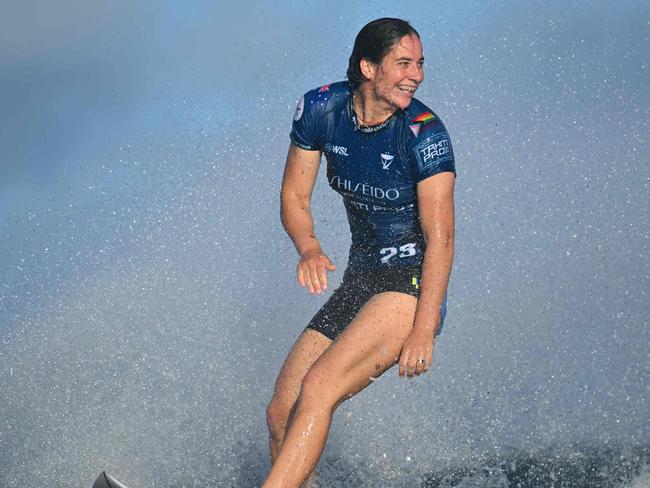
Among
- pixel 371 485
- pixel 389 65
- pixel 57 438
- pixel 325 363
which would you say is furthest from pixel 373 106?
pixel 57 438

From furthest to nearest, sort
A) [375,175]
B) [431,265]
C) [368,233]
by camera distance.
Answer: [368,233]
[375,175]
[431,265]

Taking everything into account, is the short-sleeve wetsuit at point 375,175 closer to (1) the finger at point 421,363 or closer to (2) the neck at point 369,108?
(2) the neck at point 369,108

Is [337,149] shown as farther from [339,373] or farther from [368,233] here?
[339,373]

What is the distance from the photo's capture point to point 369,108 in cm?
682

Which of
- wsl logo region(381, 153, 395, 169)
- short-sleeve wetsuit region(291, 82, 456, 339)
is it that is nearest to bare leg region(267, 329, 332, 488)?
short-sleeve wetsuit region(291, 82, 456, 339)

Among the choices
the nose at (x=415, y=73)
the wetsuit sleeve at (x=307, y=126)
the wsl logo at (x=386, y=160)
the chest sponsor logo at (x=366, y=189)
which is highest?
the nose at (x=415, y=73)

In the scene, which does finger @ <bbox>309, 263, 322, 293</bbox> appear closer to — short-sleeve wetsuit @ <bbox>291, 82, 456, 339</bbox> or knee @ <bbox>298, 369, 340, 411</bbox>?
knee @ <bbox>298, 369, 340, 411</bbox>

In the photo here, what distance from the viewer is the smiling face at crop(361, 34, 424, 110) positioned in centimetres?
661

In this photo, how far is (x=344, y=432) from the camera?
11695 millimetres

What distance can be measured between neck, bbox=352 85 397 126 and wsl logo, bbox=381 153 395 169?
223mm

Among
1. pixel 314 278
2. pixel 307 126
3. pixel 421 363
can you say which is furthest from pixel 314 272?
pixel 307 126

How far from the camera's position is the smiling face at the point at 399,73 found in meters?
6.61

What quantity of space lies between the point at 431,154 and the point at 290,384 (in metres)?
1.73

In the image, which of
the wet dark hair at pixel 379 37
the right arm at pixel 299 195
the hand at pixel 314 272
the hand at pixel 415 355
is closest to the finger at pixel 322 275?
the hand at pixel 314 272
